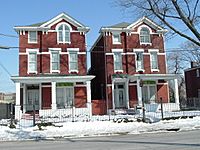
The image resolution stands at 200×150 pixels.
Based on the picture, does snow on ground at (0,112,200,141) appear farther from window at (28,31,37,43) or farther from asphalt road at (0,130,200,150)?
window at (28,31,37,43)

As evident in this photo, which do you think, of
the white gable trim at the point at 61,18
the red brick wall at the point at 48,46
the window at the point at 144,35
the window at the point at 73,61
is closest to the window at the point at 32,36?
the red brick wall at the point at 48,46

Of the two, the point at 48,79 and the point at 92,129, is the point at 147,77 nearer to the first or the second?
the point at 48,79

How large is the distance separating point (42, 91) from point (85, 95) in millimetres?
4723

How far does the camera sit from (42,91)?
107 ft

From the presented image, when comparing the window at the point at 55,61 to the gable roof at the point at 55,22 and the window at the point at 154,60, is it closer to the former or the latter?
the gable roof at the point at 55,22

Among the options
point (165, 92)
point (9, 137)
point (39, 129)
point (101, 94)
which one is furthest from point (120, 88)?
point (9, 137)

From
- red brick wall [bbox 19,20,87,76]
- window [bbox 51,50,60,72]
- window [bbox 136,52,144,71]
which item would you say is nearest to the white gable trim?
red brick wall [bbox 19,20,87,76]

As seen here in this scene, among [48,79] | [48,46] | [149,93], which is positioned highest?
[48,46]

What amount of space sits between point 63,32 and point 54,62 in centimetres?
369

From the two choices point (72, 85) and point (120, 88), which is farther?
point (120, 88)

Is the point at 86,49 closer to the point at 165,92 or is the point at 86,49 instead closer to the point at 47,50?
the point at 47,50

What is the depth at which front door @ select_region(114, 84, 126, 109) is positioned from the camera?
34.8m

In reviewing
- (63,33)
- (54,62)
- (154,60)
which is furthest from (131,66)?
(54,62)

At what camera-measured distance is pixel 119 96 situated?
35.1 m
